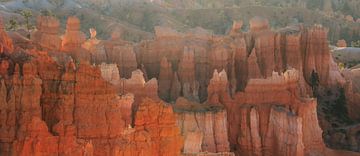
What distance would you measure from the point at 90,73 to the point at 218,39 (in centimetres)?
2819

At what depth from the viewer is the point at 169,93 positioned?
130 feet

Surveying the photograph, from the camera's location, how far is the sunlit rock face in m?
15.5

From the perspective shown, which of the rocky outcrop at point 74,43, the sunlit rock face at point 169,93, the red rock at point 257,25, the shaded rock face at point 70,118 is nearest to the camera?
the shaded rock face at point 70,118

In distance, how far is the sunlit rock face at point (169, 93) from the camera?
15477 mm

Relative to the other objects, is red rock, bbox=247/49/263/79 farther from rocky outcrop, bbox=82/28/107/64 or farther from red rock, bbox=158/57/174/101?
rocky outcrop, bbox=82/28/107/64

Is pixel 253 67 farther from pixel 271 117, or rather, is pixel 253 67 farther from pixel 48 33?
pixel 48 33

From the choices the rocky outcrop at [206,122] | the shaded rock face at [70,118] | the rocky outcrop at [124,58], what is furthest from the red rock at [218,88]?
the shaded rock face at [70,118]

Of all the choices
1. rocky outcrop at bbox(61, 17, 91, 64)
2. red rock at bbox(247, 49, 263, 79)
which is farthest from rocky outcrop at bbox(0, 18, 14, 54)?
red rock at bbox(247, 49, 263, 79)

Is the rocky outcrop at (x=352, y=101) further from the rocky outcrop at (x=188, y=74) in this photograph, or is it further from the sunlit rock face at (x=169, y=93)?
the rocky outcrop at (x=188, y=74)

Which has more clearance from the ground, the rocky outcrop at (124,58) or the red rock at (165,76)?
the rocky outcrop at (124,58)

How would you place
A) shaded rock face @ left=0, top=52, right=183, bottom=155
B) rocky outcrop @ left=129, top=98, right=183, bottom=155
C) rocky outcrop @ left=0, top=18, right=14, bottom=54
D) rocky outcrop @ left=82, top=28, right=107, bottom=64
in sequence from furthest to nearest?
rocky outcrop @ left=82, top=28, right=107, bottom=64, rocky outcrop @ left=129, top=98, right=183, bottom=155, rocky outcrop @ left=0, top=18, right=14, bottom=54, shaded rock face @ left=0, top=52, right=183, bottom=155

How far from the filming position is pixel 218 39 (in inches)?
1747

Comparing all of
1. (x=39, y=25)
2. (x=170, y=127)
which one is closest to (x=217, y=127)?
(x=39, y=25)

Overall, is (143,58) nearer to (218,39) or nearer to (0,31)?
(218,39)
